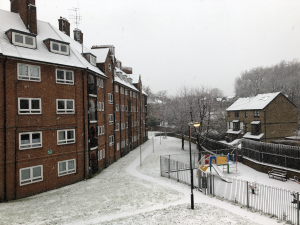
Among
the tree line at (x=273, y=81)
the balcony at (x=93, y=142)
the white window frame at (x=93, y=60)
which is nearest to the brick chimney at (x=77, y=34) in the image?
the white window frame at (x=93, y=60)

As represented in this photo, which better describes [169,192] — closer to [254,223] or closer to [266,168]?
[254,223]

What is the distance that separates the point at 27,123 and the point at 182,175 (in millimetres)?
14319

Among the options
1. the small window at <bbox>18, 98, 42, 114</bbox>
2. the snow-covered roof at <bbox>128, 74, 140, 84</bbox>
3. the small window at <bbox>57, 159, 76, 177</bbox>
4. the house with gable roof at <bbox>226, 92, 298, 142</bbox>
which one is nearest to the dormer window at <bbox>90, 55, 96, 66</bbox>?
the small window at <bbox>18, 98, 42, 114</bbox>

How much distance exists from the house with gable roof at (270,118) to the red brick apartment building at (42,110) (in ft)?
97.9

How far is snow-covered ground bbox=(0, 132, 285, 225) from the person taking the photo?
36.3 ft

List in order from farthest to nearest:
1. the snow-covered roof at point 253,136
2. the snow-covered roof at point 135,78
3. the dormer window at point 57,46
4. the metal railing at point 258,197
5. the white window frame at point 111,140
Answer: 1. the snow-covered roof at point 135,78
2. the snow-covered roof at point 253,136
3. the white window frame at point 111,140
4. the dormer window at point 57,46
5. the metal railing at point 258,197

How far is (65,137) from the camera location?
61.4ft

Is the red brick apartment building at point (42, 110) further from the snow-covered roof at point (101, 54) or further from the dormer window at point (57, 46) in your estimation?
the snow-covered roof at point (101, 54)

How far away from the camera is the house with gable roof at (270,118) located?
37.8 m

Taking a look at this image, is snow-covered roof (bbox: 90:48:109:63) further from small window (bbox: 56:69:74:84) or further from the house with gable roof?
the house with gable roof

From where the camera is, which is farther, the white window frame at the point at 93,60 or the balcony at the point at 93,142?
the white window frame at the point at 93,60

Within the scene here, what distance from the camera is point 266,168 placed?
70.5 feet

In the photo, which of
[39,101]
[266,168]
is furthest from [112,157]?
[266,168]

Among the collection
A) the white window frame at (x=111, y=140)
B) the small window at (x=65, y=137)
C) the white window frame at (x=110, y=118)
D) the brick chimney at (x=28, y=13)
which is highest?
the brick chimney at (x=28, y=13)
